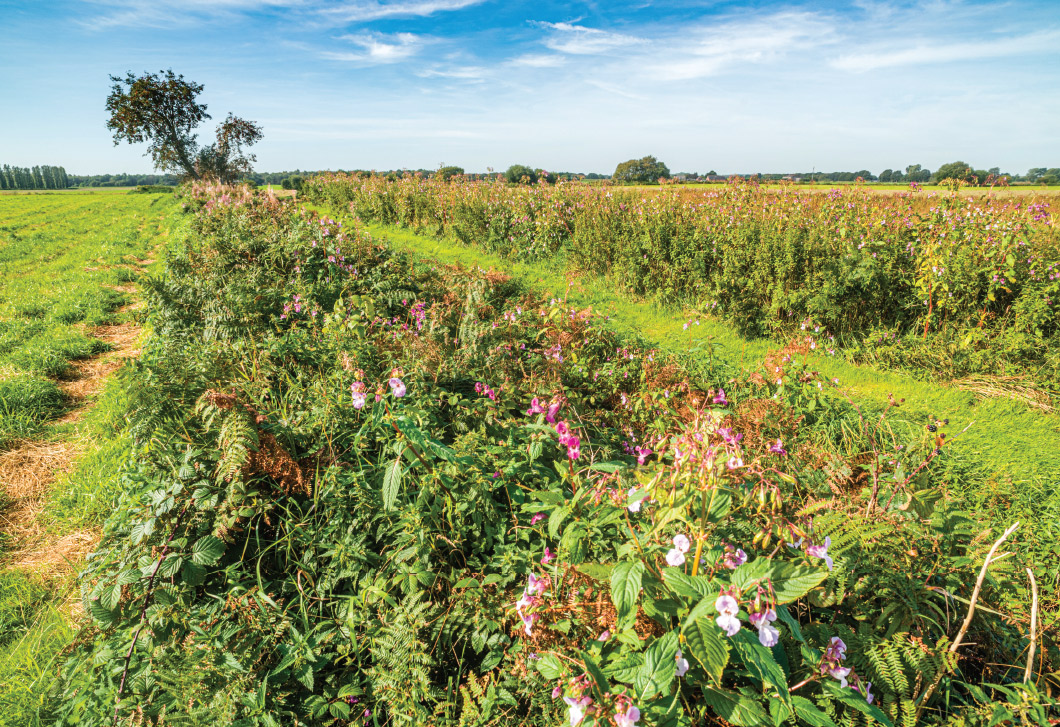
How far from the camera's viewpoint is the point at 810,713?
3.70 ft

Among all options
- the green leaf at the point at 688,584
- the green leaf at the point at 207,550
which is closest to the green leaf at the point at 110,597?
the green leaf at the point at 207,550

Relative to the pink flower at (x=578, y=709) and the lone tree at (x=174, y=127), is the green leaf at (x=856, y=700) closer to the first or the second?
the pink flower at (x=578, y=709)

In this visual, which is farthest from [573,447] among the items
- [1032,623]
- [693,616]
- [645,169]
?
[645,169]

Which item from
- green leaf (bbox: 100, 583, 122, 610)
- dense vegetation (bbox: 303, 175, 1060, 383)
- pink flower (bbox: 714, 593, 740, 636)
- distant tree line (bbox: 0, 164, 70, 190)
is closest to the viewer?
pink flower (bbox: 714, 593, 740, 636)

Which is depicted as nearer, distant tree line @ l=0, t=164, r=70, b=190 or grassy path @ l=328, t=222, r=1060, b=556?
grassy path @ l=328, t=222, r=1060, b=556

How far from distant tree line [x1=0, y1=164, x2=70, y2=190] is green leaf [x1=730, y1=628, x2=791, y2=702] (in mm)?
111577

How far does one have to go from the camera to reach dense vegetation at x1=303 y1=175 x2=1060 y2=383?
4.57m

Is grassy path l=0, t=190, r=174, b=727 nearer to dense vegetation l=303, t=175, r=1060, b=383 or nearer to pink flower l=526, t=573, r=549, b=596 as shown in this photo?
pink flower l=526, t=573, r=549, b=596

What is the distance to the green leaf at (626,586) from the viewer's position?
1199 mm

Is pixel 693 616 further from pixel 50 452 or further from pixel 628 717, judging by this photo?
pixel 50 452

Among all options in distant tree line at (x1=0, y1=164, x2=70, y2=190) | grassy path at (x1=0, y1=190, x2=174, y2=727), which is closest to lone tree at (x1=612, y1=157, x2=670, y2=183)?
grassy path at (x1=0, y1=190, x2=174, y2=727)

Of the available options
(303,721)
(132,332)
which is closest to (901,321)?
(303,721)

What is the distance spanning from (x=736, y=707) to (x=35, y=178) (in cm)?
12204

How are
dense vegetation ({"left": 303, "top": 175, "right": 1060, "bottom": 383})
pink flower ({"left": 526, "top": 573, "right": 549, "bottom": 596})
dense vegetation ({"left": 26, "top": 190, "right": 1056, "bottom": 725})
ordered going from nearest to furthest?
dense vegetation ({"left": 26, "top": 190, "right": 1056, "bottom": 725}), pink flower ({"left": 526, "top": 573, "right": 549, "bottom": 596}), dense vegetation ({"left": 303, "top": 175, "right": 1060, "bottom": 383})
